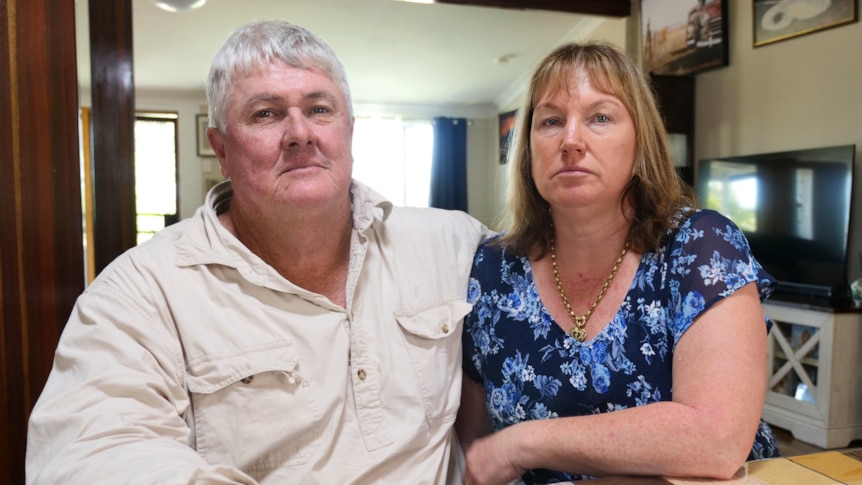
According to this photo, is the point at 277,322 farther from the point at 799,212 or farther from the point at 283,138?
the point at 799,212

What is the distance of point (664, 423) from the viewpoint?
2.96 ft

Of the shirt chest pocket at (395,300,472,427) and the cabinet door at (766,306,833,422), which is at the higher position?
the shirt chest pocket at (395,300,472,427)

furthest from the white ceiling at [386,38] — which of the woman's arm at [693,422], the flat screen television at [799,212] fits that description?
the woman's arm at [693,422]

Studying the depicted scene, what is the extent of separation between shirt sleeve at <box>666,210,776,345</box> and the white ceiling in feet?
15.7

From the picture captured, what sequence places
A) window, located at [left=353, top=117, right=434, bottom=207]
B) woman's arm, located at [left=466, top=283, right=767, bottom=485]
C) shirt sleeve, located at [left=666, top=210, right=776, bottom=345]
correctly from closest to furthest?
woman's arm, located at [left=466, top=283, right=767, bottom=485] < shirt sleeve, located at [left=666, top=210, right=776, bottom=345] < window, located at [left=353, top=117, right=434, bottom=207]

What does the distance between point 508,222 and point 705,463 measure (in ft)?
2.21

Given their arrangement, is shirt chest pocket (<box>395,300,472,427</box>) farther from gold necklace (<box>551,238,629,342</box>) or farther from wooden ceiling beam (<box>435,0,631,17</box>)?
wooden ceiling beam (<box>435,0,631,17</box>)

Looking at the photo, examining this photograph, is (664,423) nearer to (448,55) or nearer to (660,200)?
(660,200)

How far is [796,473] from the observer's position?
2.68 feet

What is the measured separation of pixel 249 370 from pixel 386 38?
578 cm

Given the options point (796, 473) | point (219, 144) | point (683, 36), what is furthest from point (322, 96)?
point (683, 36)

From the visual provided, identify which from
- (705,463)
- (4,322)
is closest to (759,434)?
(705,463)

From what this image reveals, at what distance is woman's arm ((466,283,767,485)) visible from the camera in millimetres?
875

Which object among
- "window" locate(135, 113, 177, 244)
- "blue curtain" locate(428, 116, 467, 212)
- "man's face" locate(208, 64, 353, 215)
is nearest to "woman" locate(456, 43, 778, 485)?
"man's face" locate(208, 64, 353, 215)
